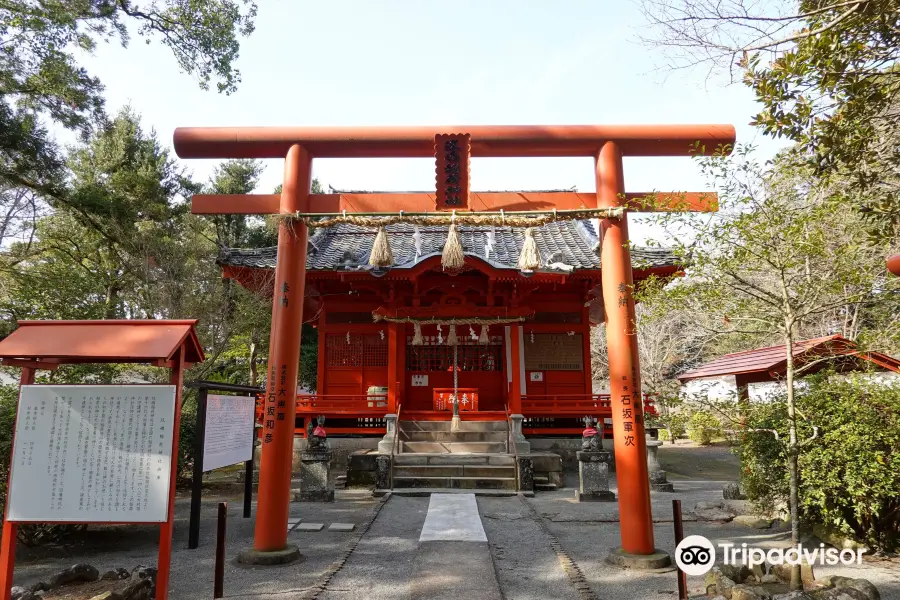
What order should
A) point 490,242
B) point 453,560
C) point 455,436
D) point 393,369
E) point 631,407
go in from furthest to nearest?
point 490,242, point 393,369, point 455,436, point 631,407, point 453,560

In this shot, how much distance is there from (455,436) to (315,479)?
352cm

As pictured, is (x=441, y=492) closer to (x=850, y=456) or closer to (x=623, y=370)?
(x=623, y=370)

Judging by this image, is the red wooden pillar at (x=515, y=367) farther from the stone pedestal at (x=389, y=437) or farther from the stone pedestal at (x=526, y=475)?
the stone pedestal at (x=389, y=437)

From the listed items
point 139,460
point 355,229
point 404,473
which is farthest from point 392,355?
point 139,460

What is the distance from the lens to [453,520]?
7.26 meters

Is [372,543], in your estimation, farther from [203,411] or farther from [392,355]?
[392,355]

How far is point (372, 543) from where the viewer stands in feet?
20.7

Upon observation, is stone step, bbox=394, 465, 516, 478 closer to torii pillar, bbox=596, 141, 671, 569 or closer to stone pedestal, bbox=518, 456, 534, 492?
stone pedestal, bbox=518, 456, 534, 492

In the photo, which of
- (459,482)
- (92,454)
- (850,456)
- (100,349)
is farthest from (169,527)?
(459,482)

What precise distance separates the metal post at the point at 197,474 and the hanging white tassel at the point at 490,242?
881cm

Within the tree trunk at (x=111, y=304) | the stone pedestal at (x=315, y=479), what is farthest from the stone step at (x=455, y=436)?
the tree trunk at (x=111, y=304)

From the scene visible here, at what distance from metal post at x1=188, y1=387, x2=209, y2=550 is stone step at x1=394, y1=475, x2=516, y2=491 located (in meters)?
4.42

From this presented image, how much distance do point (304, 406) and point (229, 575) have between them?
7767 mm

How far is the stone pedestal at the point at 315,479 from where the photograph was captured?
29.8 feet
